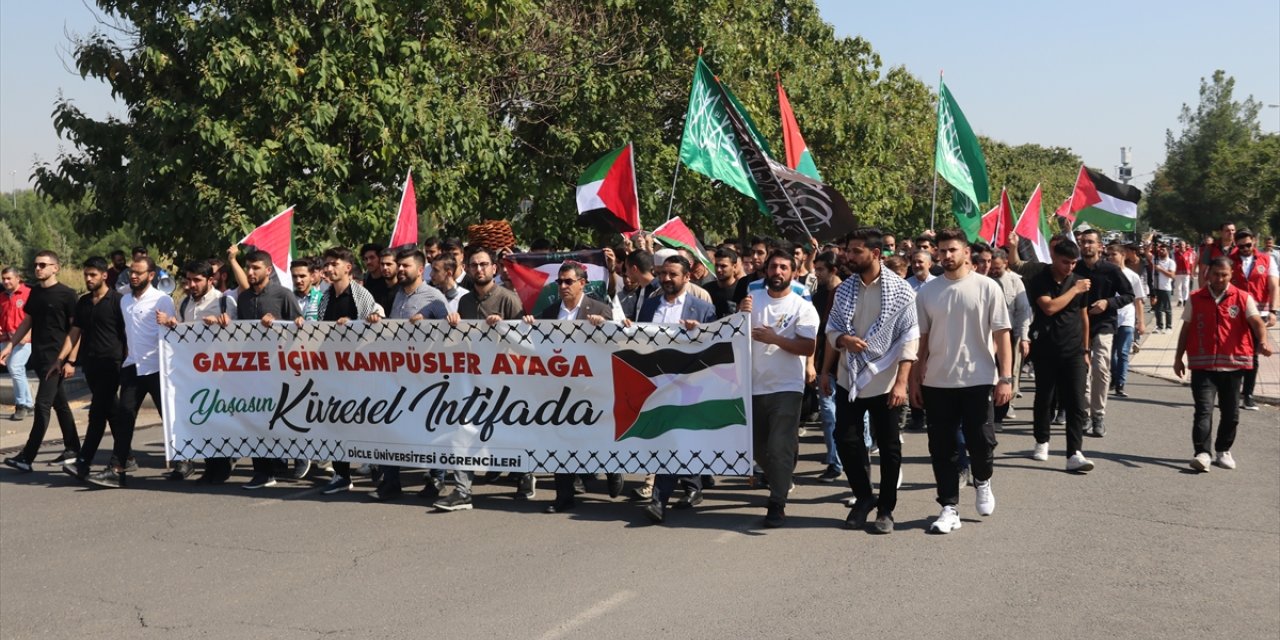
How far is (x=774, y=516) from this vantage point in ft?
26.6

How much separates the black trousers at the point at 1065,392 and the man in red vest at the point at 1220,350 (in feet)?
2.83

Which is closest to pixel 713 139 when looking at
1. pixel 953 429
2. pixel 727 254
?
pixel 727 254

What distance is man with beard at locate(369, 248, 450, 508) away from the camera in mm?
9242

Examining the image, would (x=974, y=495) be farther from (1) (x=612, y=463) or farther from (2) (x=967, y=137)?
(2) (x=967, y=137)

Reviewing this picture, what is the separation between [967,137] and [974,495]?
19.4 feet

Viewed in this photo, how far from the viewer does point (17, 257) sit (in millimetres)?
56469

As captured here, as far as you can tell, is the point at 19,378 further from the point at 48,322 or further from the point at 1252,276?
the point at 1252,276

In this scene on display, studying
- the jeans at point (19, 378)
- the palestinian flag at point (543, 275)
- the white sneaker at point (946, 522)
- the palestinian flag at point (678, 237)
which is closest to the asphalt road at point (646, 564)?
the white sneaker at point (946, 522)

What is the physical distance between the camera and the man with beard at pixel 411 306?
924 cm

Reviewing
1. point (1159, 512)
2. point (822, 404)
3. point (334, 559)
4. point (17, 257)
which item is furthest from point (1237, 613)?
point (17, 257)

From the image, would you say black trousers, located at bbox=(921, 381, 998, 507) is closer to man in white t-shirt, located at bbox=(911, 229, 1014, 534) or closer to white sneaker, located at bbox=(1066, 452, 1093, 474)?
man in white t-shirt, located at bbox=(911, 229, 1014, 534)

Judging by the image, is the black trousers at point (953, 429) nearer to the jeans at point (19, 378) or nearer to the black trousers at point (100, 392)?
the black trousers at point (100, 392)

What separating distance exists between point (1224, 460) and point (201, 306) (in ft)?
27.5

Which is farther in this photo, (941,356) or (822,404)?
(822,404)
